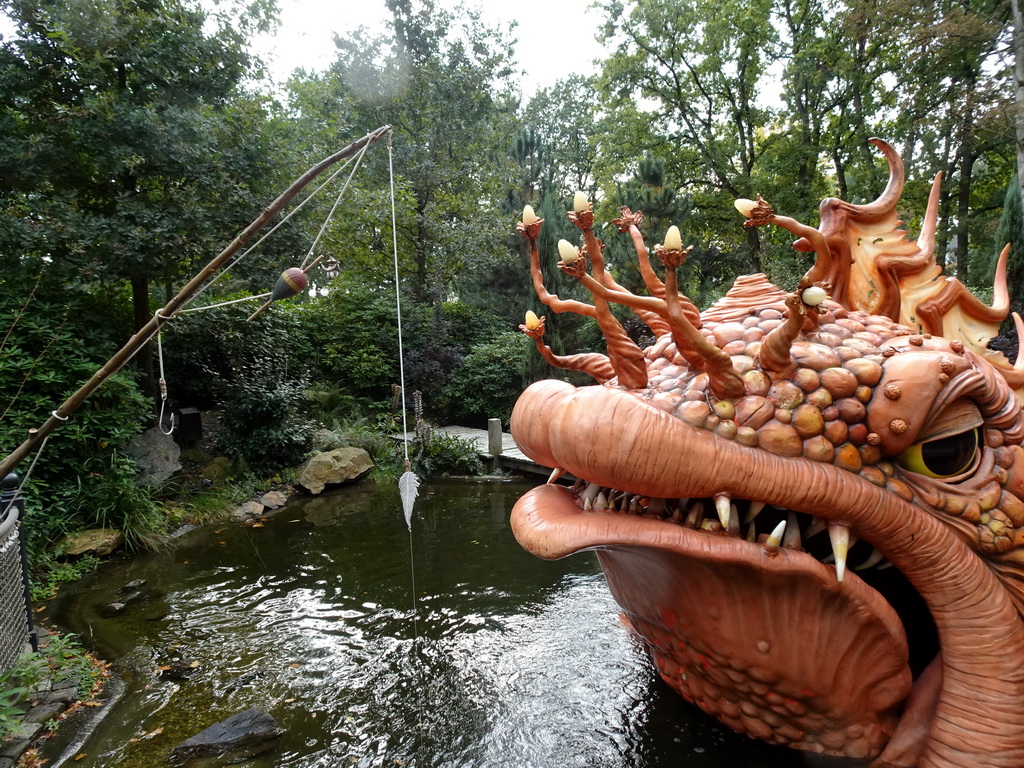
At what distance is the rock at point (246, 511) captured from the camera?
7250 millimetres

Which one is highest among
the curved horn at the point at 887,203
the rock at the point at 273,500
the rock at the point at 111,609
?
the curved horn at the point at 887,203

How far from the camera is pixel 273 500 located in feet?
25.9

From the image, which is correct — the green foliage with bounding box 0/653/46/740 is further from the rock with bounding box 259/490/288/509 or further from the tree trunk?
the tree trunk

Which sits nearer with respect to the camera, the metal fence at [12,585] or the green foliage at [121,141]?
the metal fence at [12,585]

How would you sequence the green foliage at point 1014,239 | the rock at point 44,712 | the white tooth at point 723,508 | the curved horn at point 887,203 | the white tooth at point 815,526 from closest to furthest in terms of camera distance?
the white tooth at point 723,508
the white tooth at point 815,526
the curved horn at point 887,203
the rock at point 44,712
the green foliage at point 1014,239

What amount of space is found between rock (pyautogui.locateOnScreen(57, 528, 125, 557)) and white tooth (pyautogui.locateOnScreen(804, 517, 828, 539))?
6.18 metres

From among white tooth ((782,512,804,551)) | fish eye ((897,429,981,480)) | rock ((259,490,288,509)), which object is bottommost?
rock ((259,490,288,509))

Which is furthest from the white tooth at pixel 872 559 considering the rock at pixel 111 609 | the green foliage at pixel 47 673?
the rock at pixel 111 609

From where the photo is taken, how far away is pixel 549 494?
2020mm

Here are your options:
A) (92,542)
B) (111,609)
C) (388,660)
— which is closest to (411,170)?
(92,542)

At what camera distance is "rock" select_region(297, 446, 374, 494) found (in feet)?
27.7

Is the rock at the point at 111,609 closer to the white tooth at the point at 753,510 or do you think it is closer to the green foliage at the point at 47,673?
the green foliage at the point at 47,673

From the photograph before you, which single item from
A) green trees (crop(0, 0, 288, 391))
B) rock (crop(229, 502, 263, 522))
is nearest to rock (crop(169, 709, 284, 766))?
rock (crop(229, 502, 263, 522))

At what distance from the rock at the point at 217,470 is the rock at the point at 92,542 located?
7.46 feet
